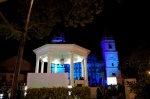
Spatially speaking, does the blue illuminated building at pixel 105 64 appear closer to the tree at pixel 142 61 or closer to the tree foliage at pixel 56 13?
the tree at pixel 142 61

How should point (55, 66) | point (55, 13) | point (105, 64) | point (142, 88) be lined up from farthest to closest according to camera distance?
point (105, 64) < point (55, 66) < point (55, 13) < point (142, 88)

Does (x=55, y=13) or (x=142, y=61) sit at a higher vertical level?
(x=55, y=13)

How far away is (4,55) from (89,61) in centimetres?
3029

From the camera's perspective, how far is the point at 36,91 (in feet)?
31.2

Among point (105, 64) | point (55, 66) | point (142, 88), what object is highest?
point (105, 64)

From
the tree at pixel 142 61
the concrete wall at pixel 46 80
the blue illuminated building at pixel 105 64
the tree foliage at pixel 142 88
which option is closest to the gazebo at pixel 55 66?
the concrete wall at pixel 46 80

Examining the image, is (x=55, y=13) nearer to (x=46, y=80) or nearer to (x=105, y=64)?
(x=46, y=80)

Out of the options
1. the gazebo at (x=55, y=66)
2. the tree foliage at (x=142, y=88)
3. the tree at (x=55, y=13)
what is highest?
the tree at (x=55, y=13)

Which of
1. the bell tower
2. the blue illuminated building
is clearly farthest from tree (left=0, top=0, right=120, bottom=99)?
the bell tower

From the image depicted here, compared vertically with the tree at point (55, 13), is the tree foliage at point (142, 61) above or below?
below

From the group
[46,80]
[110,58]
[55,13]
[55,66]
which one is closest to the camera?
[46,80]

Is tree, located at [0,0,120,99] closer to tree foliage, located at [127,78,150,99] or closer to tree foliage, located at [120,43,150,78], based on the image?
tree foliage, located at [127,78,150,99]

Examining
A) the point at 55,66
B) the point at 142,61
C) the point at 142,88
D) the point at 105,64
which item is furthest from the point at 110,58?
the point at 142,88

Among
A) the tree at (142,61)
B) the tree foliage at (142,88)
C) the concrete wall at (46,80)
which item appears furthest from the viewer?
the tree at (142,61)
